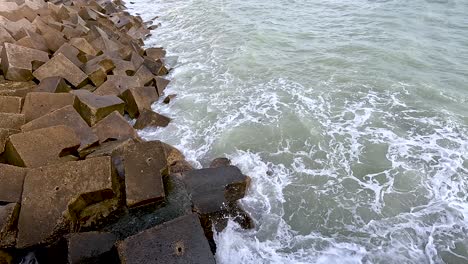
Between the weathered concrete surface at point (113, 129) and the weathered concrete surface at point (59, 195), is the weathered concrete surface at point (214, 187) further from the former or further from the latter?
the weathered concrete surface at point (113, 129)

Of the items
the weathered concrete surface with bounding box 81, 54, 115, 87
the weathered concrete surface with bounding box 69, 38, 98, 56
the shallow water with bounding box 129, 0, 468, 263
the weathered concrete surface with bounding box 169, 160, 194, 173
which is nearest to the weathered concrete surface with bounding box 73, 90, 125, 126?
the shallow water with bounding box 129, 0, 468, 263

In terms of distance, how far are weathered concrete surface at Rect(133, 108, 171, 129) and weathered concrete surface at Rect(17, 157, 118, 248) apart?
112 inches

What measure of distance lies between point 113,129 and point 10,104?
182 centimetres

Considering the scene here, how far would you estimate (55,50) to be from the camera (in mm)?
8422

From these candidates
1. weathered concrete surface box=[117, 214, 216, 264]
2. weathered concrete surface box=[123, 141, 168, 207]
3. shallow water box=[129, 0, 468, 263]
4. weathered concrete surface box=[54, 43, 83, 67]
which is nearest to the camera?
weathered concrete surface box=[117, 214, 216, 264]

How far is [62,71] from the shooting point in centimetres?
693

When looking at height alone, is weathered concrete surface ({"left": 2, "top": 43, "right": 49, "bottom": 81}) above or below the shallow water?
above

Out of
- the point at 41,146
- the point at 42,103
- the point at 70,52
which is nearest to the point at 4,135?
the point at 41,146

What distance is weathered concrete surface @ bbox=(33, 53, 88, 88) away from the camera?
22.6 feet

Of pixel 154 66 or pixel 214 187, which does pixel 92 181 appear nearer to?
pixel 214 187

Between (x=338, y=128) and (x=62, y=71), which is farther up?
(x=62, y=71)

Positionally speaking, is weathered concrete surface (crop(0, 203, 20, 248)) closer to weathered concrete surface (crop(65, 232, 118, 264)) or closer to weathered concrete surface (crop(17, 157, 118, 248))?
weathered concrete surface (crop(17, 157, 118, 248))

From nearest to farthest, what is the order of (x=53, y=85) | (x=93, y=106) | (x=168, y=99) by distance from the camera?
(x=93, y=106)
(x=53, y=85)
(x=168, y=99)

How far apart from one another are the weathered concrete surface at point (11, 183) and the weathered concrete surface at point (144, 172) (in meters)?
1.22
